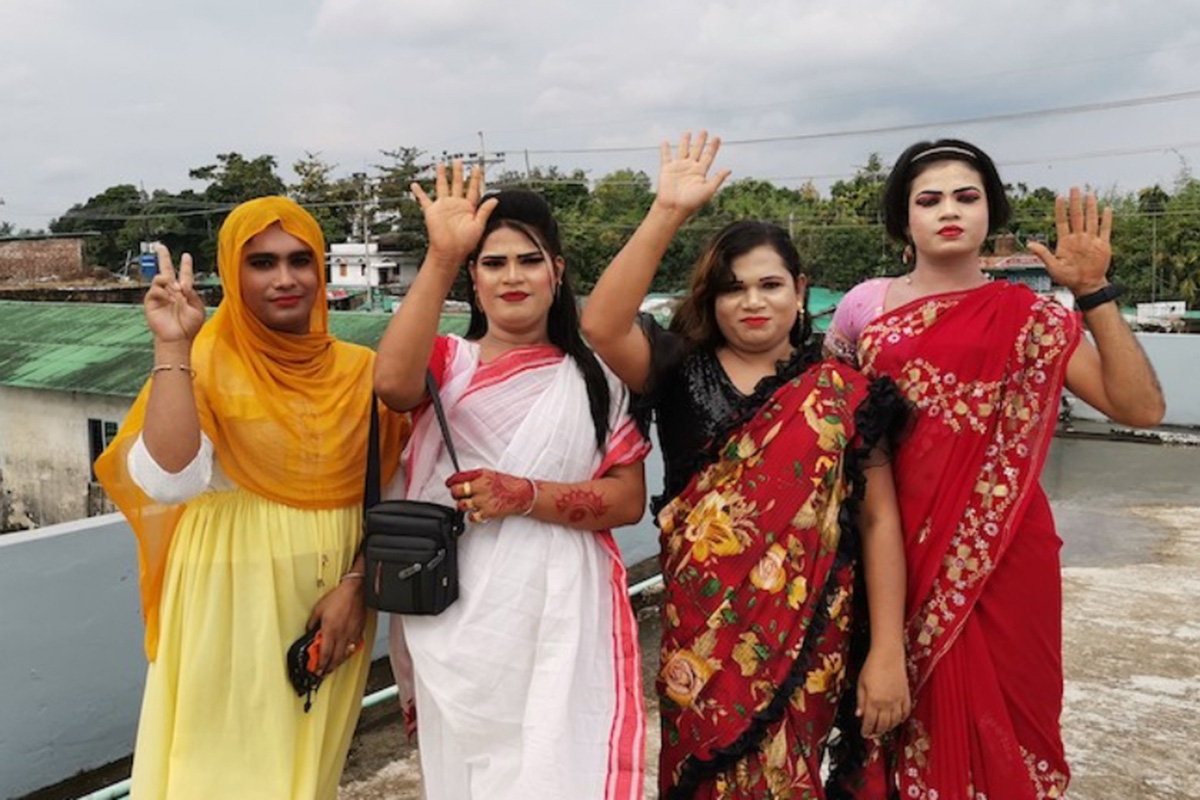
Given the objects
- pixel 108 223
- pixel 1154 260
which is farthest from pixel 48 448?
pixel 108 223

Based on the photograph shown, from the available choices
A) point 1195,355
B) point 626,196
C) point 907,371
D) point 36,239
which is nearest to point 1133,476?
point 1195,355

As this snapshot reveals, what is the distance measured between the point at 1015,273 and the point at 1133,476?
18332mm

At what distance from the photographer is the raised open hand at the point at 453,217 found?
1793 mm

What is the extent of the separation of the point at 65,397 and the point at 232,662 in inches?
269

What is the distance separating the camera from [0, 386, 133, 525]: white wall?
7.70 m

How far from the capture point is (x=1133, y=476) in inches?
432

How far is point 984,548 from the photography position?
196 centimetres

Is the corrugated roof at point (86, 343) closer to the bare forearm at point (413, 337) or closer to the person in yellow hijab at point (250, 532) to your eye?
the person in yellow hijab at point (250, 532)

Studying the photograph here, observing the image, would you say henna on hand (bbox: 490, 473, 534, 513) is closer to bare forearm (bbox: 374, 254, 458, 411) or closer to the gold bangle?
bare forearm (bbox: 374, 254, 458, 411)

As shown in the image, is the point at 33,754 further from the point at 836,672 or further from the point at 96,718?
the point at 836,672

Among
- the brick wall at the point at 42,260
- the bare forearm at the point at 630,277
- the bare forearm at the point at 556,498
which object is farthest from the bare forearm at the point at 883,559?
the brick wall at the point at 42,260

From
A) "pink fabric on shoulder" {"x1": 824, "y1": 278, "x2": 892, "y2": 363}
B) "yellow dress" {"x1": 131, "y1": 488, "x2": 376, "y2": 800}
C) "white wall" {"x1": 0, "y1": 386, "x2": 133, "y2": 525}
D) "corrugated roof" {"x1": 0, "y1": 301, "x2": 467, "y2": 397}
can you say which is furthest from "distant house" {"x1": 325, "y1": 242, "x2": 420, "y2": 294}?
"yellow dress" {"x1": 131, "y1": 488, "x2": 376, "y2": 800}

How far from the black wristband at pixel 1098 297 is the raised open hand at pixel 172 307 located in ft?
5.77

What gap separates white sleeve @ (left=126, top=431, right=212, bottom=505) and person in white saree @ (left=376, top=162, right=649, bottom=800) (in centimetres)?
36
